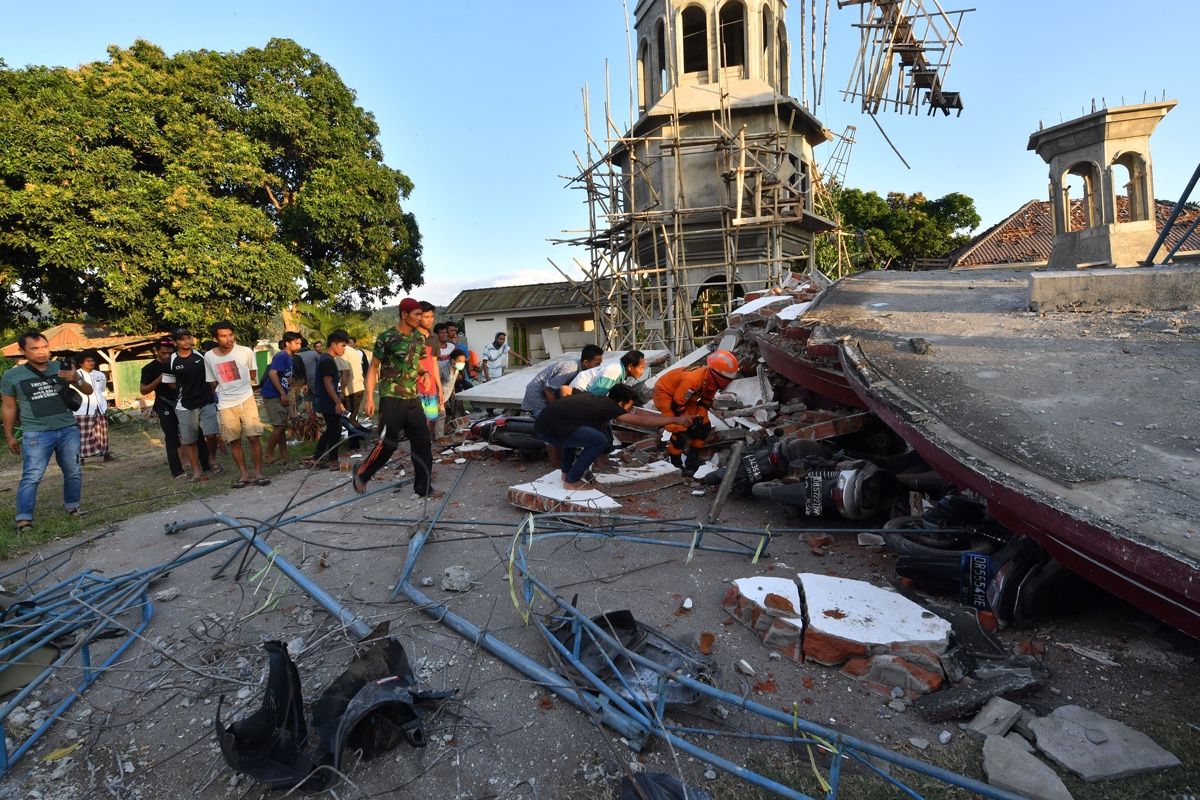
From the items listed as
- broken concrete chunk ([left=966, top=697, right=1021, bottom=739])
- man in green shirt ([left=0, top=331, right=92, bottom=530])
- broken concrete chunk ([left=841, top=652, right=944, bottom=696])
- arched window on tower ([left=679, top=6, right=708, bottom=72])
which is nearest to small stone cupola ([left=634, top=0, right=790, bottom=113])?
arched window on tower ([left=679, top=6, right=708, bottom=72])

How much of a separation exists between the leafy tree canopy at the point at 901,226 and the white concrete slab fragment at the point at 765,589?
24.2 meters

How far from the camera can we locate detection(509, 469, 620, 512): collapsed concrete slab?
15.2 feet

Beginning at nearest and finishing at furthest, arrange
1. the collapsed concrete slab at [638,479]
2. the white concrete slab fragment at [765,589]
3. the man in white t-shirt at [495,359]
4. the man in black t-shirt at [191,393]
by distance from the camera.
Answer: the white concrete slab fragment at [765,589], the collapsed concrete slab at [638,479], the man in black t-shirt at [191,393], the man in white t-shirt at [495,359]

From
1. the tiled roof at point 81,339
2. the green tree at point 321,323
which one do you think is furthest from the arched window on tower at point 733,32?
the tiled roof at point 81,339

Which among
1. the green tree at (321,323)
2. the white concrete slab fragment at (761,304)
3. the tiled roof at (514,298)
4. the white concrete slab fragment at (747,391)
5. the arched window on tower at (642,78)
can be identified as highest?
the arched window on tower at (642,78)

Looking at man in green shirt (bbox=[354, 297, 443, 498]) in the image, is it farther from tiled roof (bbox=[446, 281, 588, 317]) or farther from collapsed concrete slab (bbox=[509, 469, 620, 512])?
tiled roof (bbox=[446, 281, 588, 317])

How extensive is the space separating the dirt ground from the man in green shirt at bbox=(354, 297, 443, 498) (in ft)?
3.23

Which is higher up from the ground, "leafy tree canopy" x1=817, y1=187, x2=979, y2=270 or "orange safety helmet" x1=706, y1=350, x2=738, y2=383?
"leafy tree canopy" x1=817, y1=187, x2=979, y2=270

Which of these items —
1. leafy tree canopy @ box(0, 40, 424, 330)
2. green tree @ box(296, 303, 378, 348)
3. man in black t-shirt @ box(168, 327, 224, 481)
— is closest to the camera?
man in black t-shirt @ box(168, 327, 224, 481)

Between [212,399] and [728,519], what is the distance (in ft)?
17.2

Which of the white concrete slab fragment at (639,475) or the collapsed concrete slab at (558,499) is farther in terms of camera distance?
the white concrete slab fragment at (639,475)

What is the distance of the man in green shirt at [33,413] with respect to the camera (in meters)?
4.90

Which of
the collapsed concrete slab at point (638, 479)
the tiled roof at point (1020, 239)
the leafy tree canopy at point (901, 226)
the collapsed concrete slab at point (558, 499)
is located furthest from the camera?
the leafy tree canopy at point (901, 226)

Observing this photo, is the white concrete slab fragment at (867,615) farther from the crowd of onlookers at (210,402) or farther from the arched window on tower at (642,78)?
the arched window on tower at (642,78)
